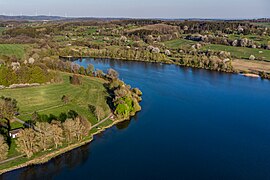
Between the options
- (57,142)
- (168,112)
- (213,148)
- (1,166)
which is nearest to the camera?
(1,166)

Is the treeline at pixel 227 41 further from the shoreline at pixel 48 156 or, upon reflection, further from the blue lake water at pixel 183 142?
the shoreline at pixel 48 156

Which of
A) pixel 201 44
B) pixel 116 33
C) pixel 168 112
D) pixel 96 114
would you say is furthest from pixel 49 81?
pixel 116 33

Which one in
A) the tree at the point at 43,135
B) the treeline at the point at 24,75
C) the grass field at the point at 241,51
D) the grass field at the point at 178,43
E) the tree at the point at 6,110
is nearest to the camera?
the tree at the point at 43,135

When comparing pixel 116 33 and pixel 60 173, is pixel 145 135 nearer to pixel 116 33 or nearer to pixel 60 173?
pixel 60 173

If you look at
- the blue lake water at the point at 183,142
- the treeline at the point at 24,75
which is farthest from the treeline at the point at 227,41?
the treeline at the point at 24,75

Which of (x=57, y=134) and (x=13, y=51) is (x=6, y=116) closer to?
(x=57, y=134)

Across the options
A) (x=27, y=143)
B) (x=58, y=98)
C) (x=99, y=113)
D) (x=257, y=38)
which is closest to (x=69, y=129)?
(x=27, y=143)
